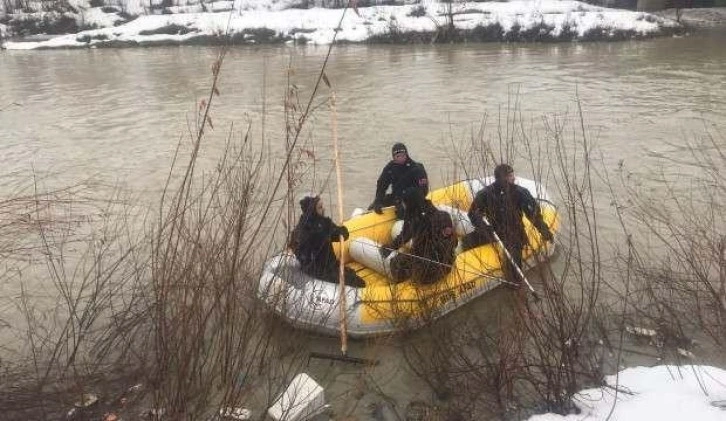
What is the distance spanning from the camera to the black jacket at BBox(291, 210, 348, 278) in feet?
16.2

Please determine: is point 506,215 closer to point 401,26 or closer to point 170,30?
point 401,26

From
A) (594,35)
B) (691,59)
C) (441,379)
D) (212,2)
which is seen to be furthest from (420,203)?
(212,2)

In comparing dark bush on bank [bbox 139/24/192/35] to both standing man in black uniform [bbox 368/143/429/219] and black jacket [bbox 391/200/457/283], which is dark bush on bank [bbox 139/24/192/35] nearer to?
standing man in black uniform [bbox 368/143/429/219]

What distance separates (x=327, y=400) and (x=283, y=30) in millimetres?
28115

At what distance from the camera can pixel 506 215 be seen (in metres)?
4.09

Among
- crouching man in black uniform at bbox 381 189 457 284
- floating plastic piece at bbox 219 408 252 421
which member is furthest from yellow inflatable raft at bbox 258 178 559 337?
floating plastic piece at bbox 219 408 252 421

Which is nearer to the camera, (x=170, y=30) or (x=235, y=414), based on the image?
(x=235, y=414)

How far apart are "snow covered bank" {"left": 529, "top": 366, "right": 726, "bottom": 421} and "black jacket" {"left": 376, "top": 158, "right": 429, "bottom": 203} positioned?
3160mm

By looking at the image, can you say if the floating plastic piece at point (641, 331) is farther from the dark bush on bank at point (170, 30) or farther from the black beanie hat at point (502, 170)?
the dark bush on bank at point (170, 30)

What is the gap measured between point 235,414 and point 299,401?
56 cm

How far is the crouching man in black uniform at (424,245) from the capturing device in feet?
15.5

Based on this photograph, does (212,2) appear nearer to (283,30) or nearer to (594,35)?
(283,30)

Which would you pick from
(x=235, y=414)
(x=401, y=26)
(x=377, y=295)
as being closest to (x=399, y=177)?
(x=377, y=295)

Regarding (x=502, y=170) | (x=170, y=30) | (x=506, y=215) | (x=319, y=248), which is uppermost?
(x=170, y=30)
